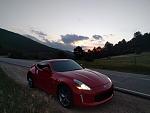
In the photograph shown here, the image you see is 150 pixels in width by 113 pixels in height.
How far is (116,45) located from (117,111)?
118 meters

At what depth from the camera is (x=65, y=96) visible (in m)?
7.21

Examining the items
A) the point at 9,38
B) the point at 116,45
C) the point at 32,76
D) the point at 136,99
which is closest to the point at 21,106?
the point at 32,76

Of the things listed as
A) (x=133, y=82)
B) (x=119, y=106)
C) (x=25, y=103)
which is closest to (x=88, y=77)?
(x=119, y=106)

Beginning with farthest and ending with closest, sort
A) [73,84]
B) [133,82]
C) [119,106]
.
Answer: [133,82]
[119,106]
[73,84]

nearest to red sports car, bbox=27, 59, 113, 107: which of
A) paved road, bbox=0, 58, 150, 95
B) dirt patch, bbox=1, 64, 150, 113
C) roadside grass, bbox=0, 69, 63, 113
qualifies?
dirt patch, bbox=1, 64, 150, 113

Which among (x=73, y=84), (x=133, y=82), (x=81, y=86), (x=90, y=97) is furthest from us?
(x=133, y=82)

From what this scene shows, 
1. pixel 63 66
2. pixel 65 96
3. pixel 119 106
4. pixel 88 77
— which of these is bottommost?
pixel 119 106

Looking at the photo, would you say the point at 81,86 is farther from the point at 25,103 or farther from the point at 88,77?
the point at 25,103

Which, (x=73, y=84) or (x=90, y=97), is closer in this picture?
(x=90, y=97)

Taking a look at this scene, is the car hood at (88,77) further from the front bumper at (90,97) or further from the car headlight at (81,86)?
the front bumper at (90,97)

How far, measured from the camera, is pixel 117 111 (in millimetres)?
6559

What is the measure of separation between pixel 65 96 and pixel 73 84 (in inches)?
22.6

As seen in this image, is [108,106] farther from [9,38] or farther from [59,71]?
[9,38]

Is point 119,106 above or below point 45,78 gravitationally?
below
